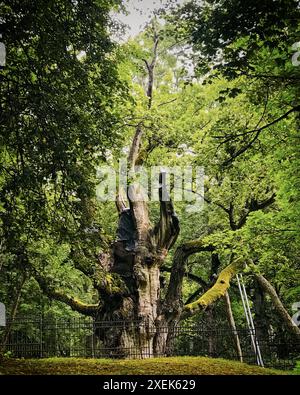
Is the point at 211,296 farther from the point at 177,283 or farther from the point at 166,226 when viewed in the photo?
the point at 166,226

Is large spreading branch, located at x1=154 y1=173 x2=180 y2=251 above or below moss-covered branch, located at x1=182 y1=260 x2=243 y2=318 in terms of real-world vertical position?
above

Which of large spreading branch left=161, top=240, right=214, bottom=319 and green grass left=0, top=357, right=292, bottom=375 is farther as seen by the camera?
large spreading branch left=161, top=240, right=214, bottom=319

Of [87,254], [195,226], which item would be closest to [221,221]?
[195,226]

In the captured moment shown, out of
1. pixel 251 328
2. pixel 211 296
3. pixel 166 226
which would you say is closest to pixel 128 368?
pixel 211 296

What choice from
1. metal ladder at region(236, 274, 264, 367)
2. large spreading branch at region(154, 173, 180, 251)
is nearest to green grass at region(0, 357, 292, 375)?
metal ladder at region(236, 274, 264, 367)

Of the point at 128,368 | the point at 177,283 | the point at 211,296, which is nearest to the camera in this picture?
the point at 128,368

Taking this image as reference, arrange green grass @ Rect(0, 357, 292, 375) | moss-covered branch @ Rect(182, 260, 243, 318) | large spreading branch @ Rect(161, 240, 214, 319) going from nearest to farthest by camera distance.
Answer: green grass @ Rect(0, 357, 292, 375) → large spreading branch @ Rect(161, 240, 214, 319) → moss-covered branch @ Rect(182, 260, 243, 318)

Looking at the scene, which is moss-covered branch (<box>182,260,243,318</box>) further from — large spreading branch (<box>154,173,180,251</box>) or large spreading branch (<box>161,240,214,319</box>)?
large spreading branch (<box>154,173,180,251</box>)

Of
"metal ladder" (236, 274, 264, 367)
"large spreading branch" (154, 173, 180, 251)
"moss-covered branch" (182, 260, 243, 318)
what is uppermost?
"large spreading branch" (154, 173, 180, 251)

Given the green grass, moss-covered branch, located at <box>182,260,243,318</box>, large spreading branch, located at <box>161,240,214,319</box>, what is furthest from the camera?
moss-covered branch, located at <box>182,260,243,318</box>

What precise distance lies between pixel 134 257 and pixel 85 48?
789 centimetres

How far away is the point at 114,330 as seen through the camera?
11.5 meters

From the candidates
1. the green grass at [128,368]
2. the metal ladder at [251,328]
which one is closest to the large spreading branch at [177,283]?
the metal ladder at [251,328]
